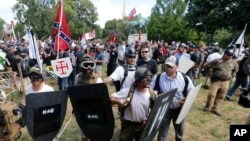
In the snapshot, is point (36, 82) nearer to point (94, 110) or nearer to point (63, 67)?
point (94, 110)

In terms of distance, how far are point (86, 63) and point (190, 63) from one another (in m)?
2.09

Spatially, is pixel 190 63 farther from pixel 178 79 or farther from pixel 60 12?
pixel 60 12

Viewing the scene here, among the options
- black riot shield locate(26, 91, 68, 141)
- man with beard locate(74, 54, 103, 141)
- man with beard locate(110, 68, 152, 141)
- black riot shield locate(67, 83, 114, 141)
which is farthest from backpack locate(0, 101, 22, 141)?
man with beard locate(110, 68, 152, 141)

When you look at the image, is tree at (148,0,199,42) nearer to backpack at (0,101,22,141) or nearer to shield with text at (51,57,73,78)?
shield with text at (51,57,73,78)

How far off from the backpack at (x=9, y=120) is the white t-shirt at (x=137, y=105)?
4.13ft

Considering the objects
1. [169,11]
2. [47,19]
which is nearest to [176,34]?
[169,11]

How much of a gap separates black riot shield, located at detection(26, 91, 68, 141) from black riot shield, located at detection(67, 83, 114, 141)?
193mm

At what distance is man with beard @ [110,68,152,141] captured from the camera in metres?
3.69

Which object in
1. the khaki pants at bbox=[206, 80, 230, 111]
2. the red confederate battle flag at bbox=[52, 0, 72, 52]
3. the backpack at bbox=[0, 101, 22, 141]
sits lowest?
the khaki pants at bbox=[206, 80, 230, 111]

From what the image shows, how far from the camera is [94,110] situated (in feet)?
11.6

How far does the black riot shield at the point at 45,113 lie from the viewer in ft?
11.4

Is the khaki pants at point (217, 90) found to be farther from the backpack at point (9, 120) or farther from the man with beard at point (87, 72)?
the backpack at point (9, 120)

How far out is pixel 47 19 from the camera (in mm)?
60000

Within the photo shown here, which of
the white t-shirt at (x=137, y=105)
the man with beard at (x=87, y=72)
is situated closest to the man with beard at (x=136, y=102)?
the white t-shirt at (x=137, y=105)
